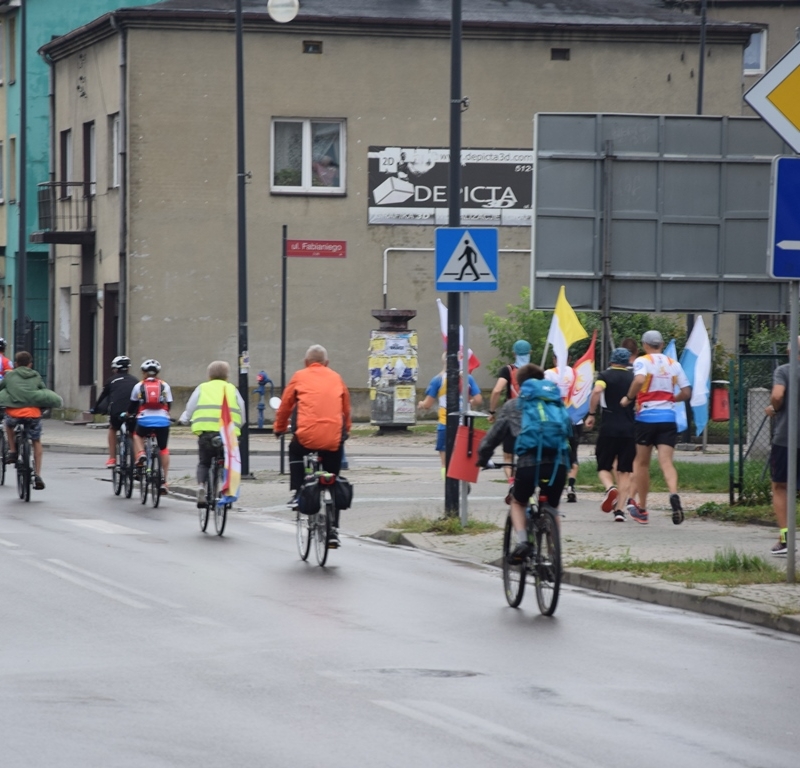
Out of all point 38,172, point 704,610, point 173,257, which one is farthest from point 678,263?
point 38,172

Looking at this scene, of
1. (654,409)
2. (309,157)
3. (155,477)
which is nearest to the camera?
(654,409)

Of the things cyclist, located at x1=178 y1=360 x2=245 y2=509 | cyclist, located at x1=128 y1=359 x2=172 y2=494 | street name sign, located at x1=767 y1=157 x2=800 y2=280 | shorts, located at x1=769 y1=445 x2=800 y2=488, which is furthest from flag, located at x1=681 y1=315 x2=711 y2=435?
street name sign, located at x1=767 y1=157 x2=800 y2=280

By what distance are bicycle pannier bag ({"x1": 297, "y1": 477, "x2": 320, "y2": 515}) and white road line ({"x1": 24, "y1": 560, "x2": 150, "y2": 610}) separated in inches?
78.7

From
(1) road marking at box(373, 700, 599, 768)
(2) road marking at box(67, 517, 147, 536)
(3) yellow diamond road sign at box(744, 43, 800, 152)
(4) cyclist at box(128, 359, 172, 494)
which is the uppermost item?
(3) yellow diamond road sign at box(744, 43, 800, 152)

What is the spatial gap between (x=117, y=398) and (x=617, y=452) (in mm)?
7027

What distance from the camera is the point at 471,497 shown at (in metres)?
19.9

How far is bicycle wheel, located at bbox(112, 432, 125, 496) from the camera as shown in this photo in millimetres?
20578

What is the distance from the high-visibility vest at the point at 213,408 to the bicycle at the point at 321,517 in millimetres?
2659

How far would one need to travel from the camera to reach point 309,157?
36.8m

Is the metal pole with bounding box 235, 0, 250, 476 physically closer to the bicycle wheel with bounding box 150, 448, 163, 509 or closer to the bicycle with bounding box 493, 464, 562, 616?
the bicycle wheel with bounding box 150, 448, 163, 509

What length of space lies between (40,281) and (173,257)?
523 inches

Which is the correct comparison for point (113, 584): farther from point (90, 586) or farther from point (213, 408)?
point (213, 408)

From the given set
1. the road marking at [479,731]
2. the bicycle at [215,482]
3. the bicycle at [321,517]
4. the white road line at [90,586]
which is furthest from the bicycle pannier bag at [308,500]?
the road marking at [479,731]

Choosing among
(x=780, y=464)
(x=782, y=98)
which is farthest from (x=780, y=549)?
(x=782, y=98)
